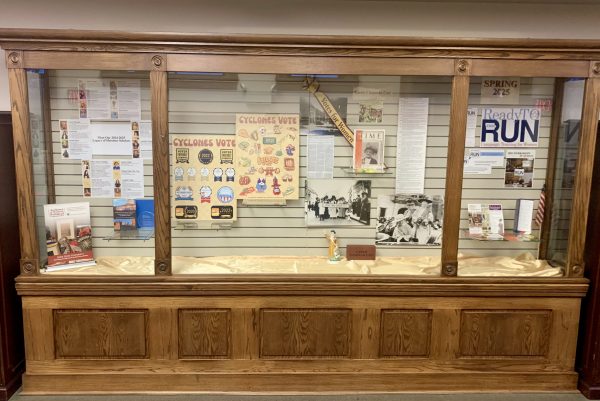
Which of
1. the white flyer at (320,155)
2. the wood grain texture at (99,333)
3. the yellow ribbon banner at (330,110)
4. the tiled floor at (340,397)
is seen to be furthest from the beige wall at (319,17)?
the tiled floor at (340,397)

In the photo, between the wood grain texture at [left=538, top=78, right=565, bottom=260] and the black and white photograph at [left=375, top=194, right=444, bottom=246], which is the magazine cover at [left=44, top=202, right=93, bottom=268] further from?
the wood grain texture at [left=538, top=78, right=565, bottom=260]

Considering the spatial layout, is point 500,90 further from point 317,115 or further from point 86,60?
point 86,60

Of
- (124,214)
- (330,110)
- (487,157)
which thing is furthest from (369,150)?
(124,214)

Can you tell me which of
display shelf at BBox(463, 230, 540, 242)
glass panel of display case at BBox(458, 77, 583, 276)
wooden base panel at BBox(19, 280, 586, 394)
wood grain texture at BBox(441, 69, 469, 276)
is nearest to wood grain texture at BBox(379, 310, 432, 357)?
wooden base panel at BBox(19, 280, 586, 394)

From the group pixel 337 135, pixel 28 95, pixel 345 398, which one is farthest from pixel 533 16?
pixel 28 95

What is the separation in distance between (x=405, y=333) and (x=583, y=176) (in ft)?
5.32

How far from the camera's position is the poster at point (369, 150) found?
10.3 feet

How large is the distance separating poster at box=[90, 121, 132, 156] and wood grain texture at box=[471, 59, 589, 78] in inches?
97.3

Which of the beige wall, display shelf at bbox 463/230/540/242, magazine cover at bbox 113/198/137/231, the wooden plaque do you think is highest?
the beige wall

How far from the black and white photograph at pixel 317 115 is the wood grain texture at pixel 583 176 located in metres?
1.62

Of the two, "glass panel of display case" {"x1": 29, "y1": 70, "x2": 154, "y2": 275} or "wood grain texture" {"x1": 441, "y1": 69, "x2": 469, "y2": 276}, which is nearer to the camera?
"wood grain texture" {"x1": 441, "y1": 69, "x2": 469, "y2": 276}

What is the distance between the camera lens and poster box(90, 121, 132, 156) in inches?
119

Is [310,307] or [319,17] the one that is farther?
[319,17]

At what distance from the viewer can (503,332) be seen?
9.60ft
